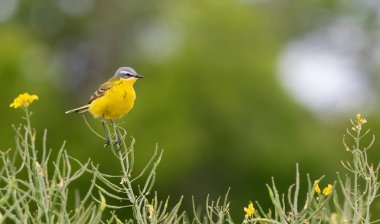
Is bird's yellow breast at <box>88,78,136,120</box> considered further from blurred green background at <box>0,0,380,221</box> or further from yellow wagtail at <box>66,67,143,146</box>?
blurred green background at <box>0,0,380,221</box>

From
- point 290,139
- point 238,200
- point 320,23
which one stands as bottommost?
point 238,200

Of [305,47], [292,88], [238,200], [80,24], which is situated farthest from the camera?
[305,47]

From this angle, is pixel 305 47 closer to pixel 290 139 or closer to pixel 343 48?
pixel 343 48

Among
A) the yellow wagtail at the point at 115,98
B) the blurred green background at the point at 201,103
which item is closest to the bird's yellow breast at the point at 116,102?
the yellow wagtail at the point at 115,98

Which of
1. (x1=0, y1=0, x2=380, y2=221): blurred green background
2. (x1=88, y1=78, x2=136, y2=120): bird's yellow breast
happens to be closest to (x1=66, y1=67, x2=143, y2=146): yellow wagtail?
(x1=88, y1=78, x2=136, y2=120): bird's yellow breast

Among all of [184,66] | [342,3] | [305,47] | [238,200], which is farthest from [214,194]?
[342,3]

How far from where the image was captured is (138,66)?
25.9m

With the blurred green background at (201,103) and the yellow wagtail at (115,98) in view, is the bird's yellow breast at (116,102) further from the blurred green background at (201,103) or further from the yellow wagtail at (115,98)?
the blurred green background at (201,103)

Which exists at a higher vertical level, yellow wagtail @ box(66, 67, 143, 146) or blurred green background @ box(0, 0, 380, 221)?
blurred green background @ box(0, 0, 380, 221)

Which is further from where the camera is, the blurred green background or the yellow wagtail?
the blurred green background

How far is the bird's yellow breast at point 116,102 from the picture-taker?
5.67 metres

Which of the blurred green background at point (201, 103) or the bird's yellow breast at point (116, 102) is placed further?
the blurred green background at point (201, 103)

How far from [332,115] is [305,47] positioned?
7173 mm

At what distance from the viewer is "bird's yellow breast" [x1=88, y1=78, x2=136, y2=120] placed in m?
5.67
